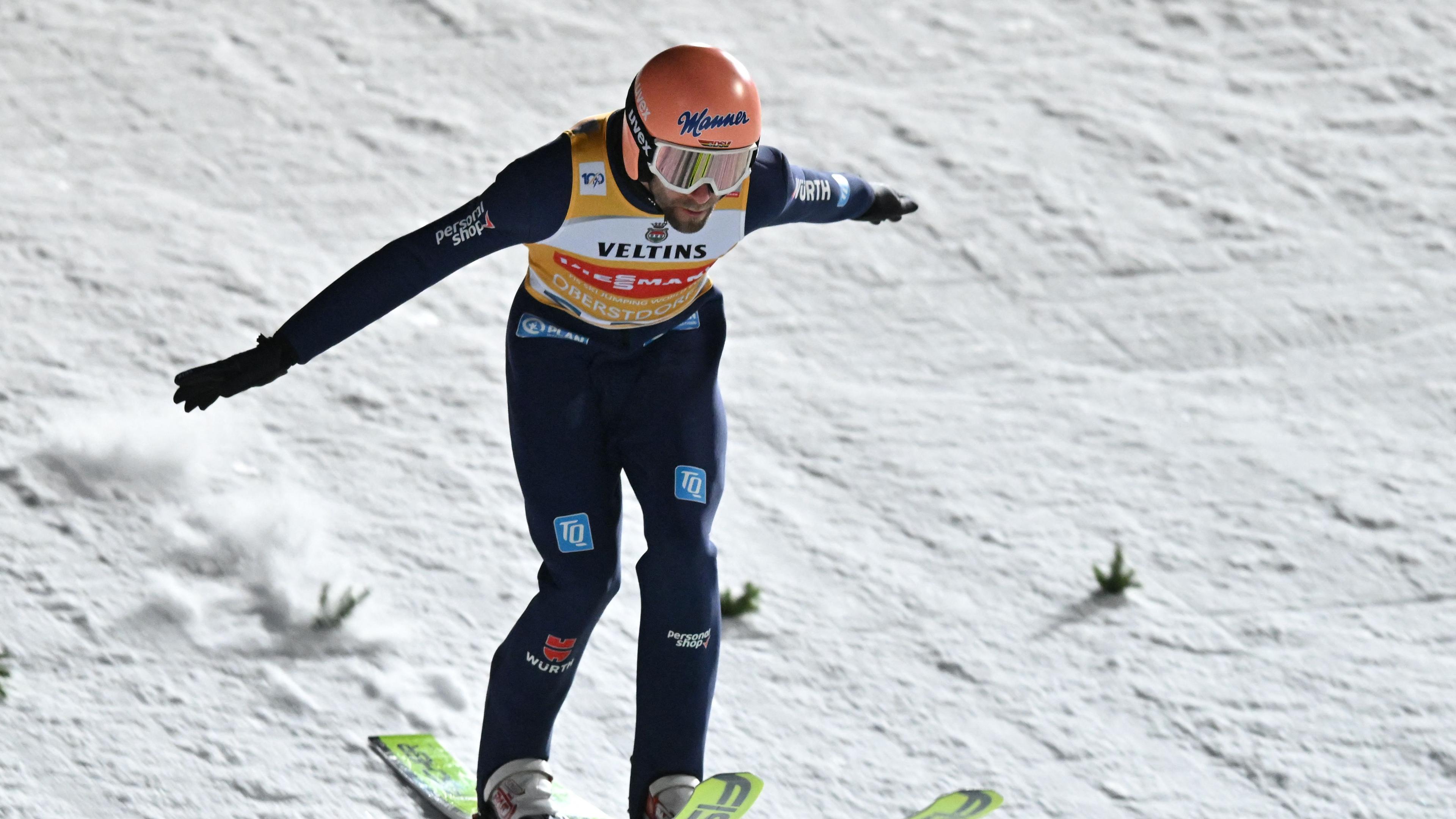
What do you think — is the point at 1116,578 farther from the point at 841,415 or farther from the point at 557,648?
the point at 557,648

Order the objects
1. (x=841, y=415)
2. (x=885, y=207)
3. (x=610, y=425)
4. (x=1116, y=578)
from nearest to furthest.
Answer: (x=610, y=425), (x=885, y=207), (x=1116, y=578), (x=841, y=415)

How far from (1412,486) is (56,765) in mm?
5239

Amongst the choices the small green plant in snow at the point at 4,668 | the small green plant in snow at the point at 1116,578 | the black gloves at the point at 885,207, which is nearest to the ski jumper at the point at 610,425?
the black gloves at the point at 885,207

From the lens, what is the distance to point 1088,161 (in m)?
8.80

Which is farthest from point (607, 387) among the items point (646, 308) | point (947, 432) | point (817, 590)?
point (947, 432)

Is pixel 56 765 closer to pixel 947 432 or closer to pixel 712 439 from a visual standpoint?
pixel 712 439

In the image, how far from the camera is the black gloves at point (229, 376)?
3.42 metres

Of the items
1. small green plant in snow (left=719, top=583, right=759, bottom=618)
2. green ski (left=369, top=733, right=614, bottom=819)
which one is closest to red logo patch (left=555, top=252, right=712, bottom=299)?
green ski (left=369, top=733, right=614, bottom=819)

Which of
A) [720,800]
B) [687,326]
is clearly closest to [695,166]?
[687,326]

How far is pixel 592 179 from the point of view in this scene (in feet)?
12.1

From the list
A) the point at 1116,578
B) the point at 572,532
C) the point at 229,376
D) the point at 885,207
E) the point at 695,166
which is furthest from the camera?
the point at 1116,578

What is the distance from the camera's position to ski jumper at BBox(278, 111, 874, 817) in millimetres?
3699

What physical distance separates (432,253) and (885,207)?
143 centimetres

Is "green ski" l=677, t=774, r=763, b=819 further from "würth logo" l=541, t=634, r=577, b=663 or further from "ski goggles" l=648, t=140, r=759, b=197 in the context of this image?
"ski goggles" l=648, t=140, r=759, b=197
